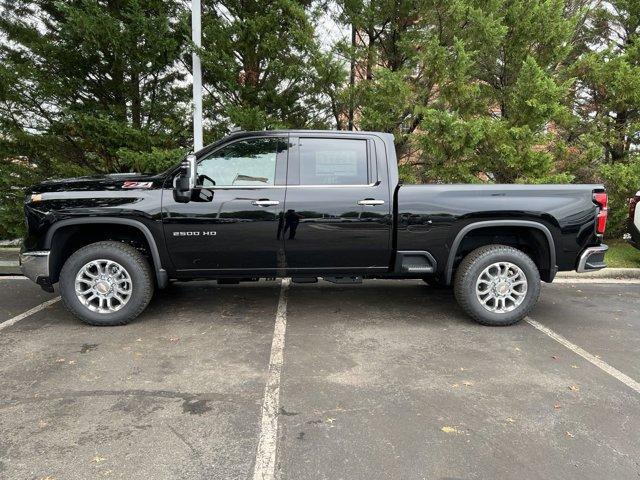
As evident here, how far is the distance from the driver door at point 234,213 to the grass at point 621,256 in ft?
19.4

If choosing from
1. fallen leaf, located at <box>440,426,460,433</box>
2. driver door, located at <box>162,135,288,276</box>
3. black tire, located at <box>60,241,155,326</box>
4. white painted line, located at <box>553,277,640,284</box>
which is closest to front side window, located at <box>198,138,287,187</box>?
driver door, located at <box>162,135,288,276</box>

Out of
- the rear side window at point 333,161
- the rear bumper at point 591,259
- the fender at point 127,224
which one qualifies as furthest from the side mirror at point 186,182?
the rear bumper at point 591,259

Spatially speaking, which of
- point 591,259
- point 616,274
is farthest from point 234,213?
point 616,274

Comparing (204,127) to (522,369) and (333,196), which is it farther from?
(522,369)

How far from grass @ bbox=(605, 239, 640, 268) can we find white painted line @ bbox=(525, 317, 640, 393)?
3587 mm

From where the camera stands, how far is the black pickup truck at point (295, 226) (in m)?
4.57

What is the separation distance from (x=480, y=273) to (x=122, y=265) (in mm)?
3503

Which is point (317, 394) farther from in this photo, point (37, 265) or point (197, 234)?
point (37, 265)

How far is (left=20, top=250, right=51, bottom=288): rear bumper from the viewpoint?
4520 mm

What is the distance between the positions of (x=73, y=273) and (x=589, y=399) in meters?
4.50

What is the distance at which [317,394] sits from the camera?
11.0 feet

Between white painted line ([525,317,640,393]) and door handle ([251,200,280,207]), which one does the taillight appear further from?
door handle ([251,200,280,207])

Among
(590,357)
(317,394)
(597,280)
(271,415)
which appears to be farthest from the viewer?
(597,280)

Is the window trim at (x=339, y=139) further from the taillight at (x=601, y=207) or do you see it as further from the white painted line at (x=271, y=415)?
the taillight at (x=601, y=207)
